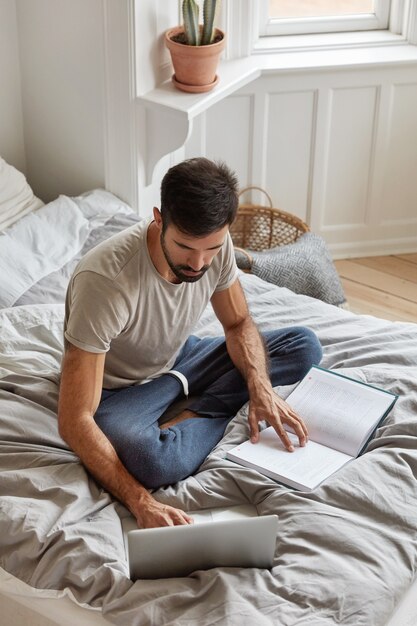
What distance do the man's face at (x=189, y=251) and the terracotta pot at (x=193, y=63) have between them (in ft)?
3.45

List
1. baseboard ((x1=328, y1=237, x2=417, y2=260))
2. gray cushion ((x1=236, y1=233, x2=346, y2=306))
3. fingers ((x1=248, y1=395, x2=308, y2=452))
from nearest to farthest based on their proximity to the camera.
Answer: fingers ((x1=248, y1=395, x2=308, y2=452)), gray cushion ((x1=236, y1=233, x2=346, y2=306)), baseboard ((x1=328, y1=237, x2=417, y2=260))

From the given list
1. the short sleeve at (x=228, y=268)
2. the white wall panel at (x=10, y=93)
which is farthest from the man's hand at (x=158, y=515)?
the white wall panel at (x=10, y=93)

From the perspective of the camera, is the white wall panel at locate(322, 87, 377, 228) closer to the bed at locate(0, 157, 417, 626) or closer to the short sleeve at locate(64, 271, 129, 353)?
the bed at locate(0, 157, 417, 626)

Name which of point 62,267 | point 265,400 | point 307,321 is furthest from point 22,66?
point 265,400

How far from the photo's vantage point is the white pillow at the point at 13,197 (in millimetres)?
2824

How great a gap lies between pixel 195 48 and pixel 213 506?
1447mm

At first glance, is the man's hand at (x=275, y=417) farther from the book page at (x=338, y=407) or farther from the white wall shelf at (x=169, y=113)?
the white wall shelf at (x=169, y=113)

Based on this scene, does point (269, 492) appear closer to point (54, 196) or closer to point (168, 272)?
point (168, 272)

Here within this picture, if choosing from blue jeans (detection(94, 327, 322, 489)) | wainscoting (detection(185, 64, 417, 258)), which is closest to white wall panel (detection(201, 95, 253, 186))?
wainscoting (detection(185, 64, 417, 258))

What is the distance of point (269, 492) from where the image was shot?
1.92m

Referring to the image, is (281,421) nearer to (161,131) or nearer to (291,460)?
(291,460)

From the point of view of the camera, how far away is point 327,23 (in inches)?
140

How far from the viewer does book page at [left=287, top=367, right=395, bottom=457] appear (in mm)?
2062

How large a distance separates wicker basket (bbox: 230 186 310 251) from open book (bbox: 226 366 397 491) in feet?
4.21
